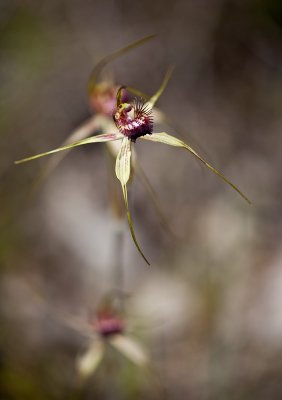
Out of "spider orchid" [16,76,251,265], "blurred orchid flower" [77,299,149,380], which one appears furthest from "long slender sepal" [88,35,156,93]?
"blurred orchid flower" [77,299,149,380]

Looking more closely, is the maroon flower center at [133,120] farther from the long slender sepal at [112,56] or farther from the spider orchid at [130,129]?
the long slender sepal at [112,56]

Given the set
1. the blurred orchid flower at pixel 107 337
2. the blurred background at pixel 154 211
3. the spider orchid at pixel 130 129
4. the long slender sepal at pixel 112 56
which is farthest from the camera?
the blurred background at pixel 154 211

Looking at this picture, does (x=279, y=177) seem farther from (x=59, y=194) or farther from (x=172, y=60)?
(x=59, y=194)

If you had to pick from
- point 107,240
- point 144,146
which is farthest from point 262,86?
point 107,240

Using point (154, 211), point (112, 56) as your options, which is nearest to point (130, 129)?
point (112, 56)

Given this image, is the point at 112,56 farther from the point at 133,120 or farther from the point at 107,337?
the point at 107,337

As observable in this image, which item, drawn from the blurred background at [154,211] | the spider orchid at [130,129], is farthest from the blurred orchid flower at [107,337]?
the spider orchid at [130,129]
